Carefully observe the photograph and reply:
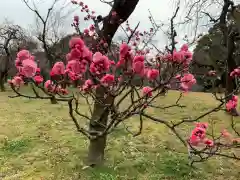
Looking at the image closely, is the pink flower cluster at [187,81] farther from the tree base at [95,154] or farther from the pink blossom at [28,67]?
the tree base at [95,154]

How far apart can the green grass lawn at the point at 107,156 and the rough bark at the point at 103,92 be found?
9.3 inches

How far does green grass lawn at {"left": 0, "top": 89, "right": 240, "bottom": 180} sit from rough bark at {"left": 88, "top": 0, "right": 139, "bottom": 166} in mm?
236

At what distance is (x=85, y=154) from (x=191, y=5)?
232 inches

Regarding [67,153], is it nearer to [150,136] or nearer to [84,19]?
[150,136]

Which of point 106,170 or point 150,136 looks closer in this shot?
point 106,170

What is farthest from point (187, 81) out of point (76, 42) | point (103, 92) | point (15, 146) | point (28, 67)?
point (15, 146)

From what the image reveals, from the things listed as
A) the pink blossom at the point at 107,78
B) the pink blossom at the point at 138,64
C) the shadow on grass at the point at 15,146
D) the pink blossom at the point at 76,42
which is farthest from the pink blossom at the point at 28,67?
the shadow on grass at the point at 15,146

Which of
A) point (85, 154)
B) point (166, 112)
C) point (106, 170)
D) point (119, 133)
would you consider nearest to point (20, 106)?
point (166, 112)

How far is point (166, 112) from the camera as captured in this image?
1166cm

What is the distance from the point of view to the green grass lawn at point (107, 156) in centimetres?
600

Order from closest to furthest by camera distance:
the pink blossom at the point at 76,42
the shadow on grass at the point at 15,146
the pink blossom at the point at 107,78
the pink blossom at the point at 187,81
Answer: the pink blossom at the point at 76,42
the pink blossom at the point at 107,78
the pink blossom at the point at 187,81
the shadow on grass at the point at 15,146

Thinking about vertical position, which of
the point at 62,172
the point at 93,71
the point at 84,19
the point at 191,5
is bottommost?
the point at 62,172

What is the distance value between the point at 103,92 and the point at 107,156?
1716mm

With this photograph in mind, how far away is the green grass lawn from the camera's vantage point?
6005mm
